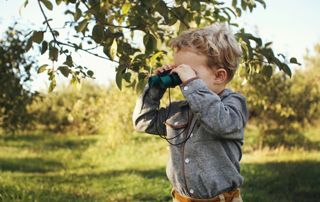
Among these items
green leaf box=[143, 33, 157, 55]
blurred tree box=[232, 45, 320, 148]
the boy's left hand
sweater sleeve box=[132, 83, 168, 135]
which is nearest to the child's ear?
the boy's left hand

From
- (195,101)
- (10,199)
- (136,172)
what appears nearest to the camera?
(195,101)

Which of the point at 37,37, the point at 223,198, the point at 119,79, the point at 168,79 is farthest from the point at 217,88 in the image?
the point at 37,37

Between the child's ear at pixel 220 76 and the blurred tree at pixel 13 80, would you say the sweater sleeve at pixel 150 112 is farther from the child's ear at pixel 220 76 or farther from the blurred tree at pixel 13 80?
the blurred tree at pixel 13 80

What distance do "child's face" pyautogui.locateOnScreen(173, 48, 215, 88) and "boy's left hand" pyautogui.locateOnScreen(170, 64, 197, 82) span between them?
0.20 feet

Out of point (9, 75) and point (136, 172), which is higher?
point (9, 75)

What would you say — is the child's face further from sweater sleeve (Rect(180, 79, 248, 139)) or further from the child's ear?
sweater sleeve (Rect(180, 79, 248, 139))

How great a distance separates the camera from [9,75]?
7.79 meters

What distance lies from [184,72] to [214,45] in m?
0.22

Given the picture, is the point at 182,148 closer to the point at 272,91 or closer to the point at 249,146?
the point at 272,91

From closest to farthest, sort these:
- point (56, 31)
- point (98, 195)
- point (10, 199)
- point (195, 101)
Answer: point (195, 101) → point (56, 31) → point (10, 199) → point (98, 195)

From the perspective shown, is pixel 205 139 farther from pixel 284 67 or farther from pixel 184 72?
pixel 284 67

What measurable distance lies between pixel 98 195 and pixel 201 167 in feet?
17.2

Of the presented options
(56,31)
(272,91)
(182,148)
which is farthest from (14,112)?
(272,91)

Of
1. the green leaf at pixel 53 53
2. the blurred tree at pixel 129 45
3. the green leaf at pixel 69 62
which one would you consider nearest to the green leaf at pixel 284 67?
the blurred tree at pixel 129 45
